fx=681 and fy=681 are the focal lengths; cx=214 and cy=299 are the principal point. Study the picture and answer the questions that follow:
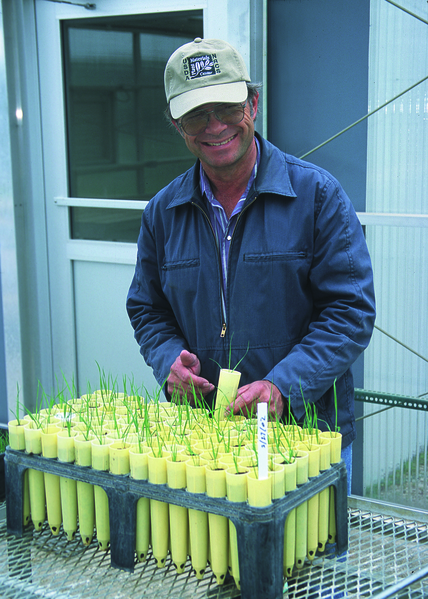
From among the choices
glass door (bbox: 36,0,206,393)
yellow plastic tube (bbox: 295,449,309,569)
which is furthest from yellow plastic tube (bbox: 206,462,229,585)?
glass door (bbox: 36,0,206,393)

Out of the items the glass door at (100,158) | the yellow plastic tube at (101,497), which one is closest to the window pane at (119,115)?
the glass door at (100,158)

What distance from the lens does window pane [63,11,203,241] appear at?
3713 mm

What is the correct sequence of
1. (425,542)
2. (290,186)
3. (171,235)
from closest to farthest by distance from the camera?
(425,542), (290,186), (171,235)

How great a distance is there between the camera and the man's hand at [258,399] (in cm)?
163

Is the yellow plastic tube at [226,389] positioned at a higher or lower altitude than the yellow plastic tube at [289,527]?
higher

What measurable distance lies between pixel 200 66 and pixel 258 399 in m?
0.87

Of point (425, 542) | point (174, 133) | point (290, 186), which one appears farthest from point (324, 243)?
point (174, 133)

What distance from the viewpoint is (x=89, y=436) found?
150 cm

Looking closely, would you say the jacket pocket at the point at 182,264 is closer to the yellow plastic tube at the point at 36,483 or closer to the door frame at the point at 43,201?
the yellow plastic tube at the point at 36,483

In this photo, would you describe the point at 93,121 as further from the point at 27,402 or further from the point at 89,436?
the point at 89,436

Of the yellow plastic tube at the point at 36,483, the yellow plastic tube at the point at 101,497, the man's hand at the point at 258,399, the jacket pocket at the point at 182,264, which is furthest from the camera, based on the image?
the jacket pocket at the point at 182,264

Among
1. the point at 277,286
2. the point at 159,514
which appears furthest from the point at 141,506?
the point at 277,286

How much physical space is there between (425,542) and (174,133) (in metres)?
2.77

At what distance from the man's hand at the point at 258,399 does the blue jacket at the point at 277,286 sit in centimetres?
3
